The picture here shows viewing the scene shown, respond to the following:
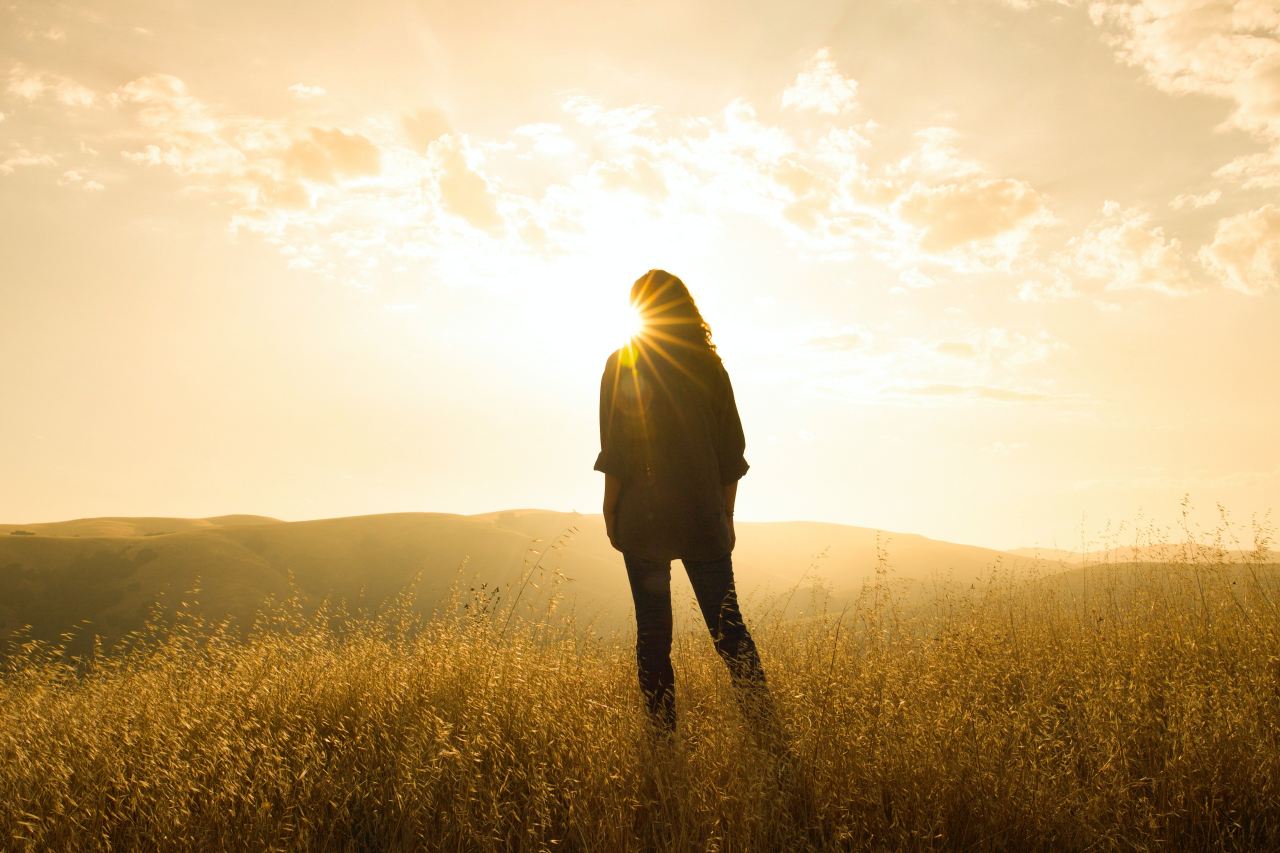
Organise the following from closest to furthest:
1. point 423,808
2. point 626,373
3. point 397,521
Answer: point 423,808, point 626,373, point 397,521

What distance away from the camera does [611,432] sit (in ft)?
12.4

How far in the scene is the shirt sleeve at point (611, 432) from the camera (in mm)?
3750

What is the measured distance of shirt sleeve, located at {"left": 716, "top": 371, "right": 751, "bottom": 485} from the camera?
3912 mm

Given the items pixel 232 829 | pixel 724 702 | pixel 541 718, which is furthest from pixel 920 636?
pixel 232 829

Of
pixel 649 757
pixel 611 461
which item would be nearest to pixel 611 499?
pixel 611 461

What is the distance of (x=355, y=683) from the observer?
3619mm

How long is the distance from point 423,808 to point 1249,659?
4295 millimetres

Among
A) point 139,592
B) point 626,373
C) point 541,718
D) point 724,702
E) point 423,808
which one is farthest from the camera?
point 139,592

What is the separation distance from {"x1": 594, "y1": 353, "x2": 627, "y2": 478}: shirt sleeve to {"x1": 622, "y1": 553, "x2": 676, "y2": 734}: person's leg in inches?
20.1

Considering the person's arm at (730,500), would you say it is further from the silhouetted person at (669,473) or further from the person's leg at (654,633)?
the person's leg at (654,633)

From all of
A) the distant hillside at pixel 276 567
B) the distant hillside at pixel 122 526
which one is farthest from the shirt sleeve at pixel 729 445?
the distant hillside at pixel 122 526

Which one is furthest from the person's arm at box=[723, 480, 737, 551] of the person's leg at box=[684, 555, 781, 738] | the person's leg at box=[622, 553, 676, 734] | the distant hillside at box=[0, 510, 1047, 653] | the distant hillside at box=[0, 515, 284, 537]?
the distant hillside at box=[0, 515, 284, 537]

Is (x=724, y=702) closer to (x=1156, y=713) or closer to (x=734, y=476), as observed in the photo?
(x=734, y=476)

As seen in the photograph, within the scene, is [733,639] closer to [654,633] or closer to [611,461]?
[654,633]
